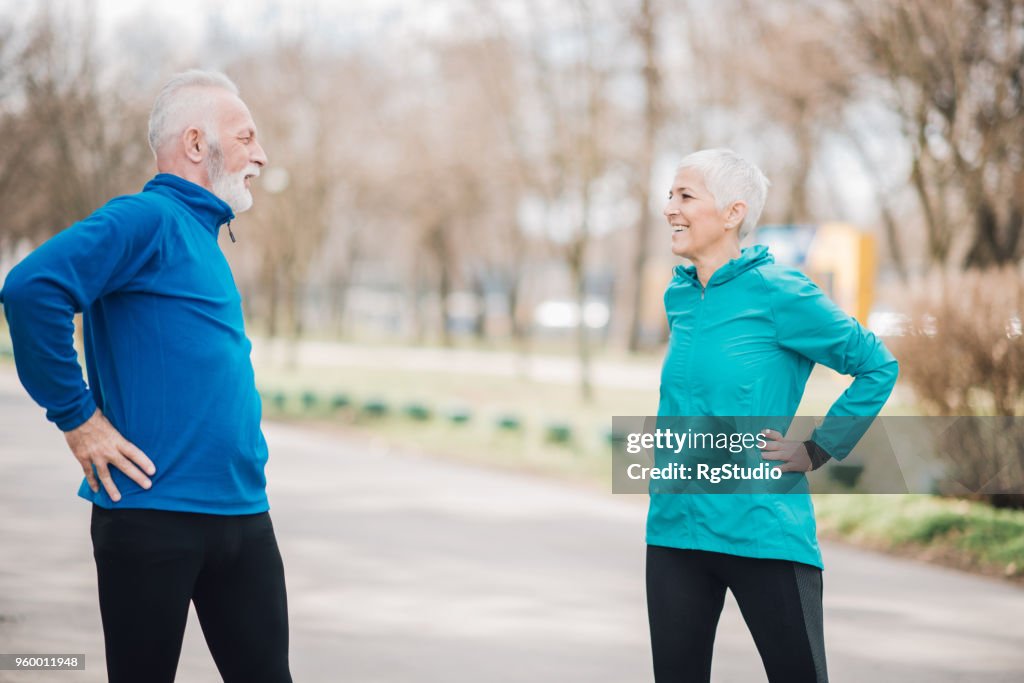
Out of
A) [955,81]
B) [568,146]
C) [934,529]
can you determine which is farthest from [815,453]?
[568,146]

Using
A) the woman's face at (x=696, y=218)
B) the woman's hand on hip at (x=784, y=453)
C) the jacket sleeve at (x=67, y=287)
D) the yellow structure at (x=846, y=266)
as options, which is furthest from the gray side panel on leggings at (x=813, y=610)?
the yellow structure at (x=846, y=266)

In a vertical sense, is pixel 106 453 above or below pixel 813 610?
above

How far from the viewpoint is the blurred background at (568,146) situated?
1227 cm

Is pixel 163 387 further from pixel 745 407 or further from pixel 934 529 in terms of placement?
pixel 934 529

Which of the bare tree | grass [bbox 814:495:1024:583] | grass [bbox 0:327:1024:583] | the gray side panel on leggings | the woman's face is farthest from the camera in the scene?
the bare tree

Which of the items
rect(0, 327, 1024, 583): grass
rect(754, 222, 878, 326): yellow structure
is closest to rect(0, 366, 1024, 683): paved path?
rect(0, 327, 1024, 583): grass

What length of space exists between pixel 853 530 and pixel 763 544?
245 inches

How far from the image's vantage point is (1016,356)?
7.89 metres

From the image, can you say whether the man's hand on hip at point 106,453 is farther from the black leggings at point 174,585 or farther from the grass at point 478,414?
the grass at point 478,414

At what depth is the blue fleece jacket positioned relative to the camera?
242 cm

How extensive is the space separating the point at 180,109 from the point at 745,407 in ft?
5.25

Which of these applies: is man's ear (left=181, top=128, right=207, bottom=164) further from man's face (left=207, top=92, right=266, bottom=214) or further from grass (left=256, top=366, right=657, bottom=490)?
grass (left=256, top=366, right=657, bottom=490)

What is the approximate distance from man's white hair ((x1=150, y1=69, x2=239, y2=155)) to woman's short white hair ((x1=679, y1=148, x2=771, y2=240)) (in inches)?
49.1

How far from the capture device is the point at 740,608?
283cm
